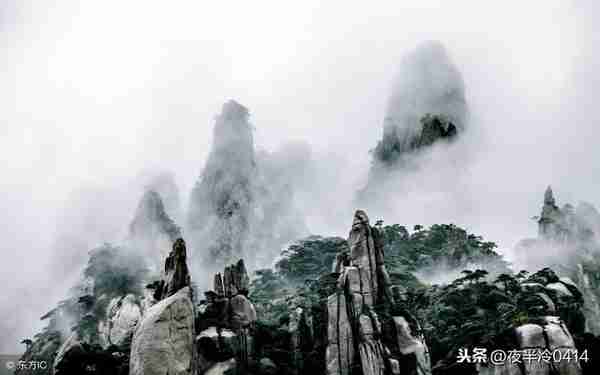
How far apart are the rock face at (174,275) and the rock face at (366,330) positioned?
10.6 m

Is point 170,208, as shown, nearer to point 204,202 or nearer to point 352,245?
point 204,202

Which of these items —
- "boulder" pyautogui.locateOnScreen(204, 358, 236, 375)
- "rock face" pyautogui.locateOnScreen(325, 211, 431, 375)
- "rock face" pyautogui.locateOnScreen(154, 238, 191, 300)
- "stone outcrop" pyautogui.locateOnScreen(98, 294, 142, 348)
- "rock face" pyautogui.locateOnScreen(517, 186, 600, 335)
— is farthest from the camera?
"rock face" pyautogui.locateOnScreen(517, 186, 600, 335)

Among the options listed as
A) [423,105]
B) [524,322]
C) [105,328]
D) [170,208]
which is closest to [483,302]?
[524,322]

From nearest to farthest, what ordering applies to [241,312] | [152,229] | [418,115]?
[241,312], [152,229], [418,115]

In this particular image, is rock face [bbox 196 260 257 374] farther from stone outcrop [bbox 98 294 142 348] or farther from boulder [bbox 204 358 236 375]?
Result: stone outcrop [bbox 98 294 142 348]

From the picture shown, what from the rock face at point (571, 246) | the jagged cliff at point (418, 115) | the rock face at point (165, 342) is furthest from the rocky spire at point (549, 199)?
the rock face at point (165, 342)

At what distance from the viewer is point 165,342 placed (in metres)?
28.9

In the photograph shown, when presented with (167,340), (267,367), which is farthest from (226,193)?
(167,340)

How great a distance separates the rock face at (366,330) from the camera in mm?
36344

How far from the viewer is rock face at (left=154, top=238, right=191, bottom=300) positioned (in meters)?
33.2

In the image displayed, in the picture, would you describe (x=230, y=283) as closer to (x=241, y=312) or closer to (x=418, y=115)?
(x=241, y=312)

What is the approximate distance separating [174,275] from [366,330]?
12.3 meters
